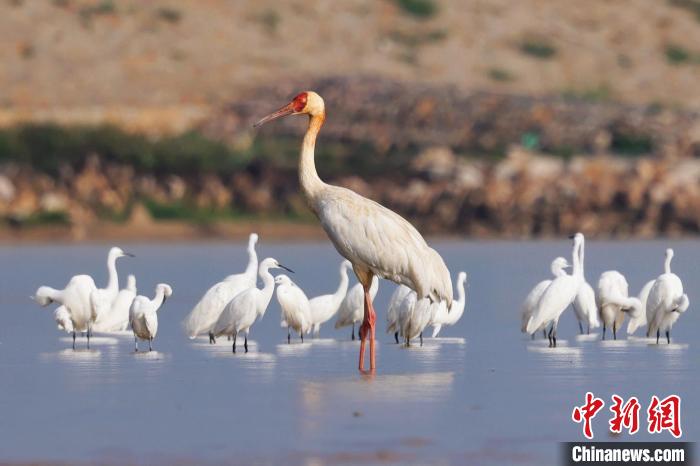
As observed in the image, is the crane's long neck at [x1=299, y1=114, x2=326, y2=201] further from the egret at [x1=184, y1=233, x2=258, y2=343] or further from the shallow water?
the egret at [x1=184, y1=233, x2=258, y2=343]

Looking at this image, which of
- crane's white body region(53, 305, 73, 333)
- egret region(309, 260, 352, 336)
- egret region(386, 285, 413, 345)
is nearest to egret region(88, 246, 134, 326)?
crane's white body region(53, 305, 73, 333)

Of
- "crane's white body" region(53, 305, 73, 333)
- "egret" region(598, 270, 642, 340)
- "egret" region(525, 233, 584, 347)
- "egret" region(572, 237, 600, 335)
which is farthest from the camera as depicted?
"egret" region(572, 237, 600, 335)

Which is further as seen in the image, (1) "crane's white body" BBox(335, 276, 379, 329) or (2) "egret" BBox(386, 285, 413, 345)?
(1) "crane's white body" BBox(335, 276, 379, 329)

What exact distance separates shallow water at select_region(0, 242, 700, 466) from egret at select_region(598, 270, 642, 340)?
31 cm

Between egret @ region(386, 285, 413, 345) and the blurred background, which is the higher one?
the blurred background

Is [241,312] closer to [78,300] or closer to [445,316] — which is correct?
[78,300]

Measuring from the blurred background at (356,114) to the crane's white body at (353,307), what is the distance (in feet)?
69.4

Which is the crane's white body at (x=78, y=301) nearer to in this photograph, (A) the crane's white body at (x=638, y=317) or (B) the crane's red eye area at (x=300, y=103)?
(B) the crane's red eye area at (x=300, y=103)

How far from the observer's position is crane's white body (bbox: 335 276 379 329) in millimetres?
17641

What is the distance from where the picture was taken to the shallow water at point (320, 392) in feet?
33.1

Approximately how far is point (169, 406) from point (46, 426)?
117cm

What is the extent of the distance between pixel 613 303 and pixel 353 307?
2.63 metres

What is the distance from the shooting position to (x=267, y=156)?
44.2 meters

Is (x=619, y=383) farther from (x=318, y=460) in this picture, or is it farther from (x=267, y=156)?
(x=267, y=156)
